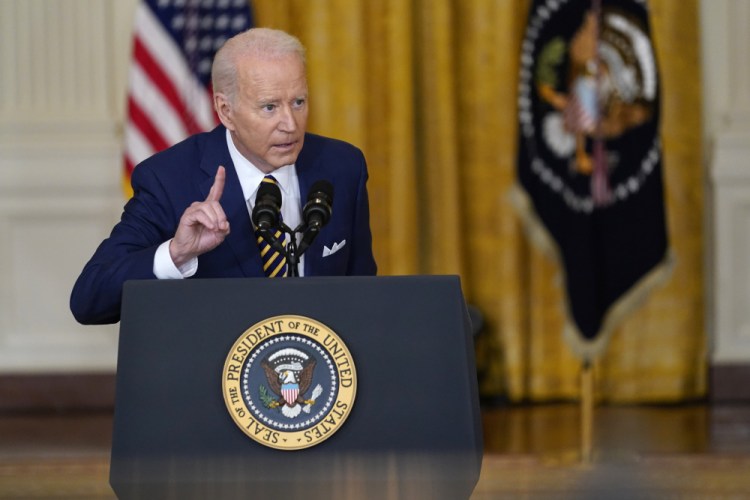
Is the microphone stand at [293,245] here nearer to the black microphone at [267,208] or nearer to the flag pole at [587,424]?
the black microphone at [267,208]

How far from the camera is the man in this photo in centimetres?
234

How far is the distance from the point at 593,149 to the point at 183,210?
3330 millimetres

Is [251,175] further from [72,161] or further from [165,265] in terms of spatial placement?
[72,161]

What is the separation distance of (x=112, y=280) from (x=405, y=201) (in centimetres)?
338

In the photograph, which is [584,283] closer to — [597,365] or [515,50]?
[597,365]

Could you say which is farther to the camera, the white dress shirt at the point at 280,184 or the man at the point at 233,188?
the white dress shirt at the point at 280,184

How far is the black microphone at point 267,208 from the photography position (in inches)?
83.1

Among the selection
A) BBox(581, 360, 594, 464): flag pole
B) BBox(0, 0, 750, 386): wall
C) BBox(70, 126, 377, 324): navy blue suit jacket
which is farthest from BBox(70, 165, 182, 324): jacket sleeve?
BBox(0, 0, 750, 386): wall

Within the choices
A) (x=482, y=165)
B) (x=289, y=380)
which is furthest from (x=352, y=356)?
(x=482, y=165)

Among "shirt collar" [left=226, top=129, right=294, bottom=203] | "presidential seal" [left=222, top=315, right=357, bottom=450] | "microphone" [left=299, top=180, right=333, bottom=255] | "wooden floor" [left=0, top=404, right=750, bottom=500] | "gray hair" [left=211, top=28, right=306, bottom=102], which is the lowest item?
"wooden floor" [left=0, top=404, right=750, bottom=500]

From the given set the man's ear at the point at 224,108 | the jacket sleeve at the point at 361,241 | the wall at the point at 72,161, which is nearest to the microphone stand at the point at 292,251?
the man's ear at the point at 224,108

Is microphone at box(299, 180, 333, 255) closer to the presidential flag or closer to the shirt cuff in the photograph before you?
the shirt cuff

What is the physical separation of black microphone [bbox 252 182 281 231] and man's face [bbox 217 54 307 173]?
0.31 meters

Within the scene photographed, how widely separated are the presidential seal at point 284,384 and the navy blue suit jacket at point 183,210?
18.3 inches
